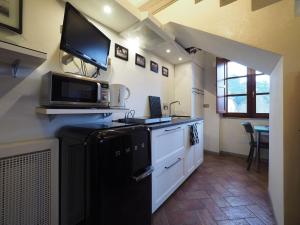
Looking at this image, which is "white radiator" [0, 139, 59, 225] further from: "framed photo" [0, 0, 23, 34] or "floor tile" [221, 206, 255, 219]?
"floor tile" [221, 206, 255, 219]

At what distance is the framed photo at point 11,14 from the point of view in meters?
0.96

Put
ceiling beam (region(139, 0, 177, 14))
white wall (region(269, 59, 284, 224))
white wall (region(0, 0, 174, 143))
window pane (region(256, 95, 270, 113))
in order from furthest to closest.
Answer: window pane (region(256, 95, 270, 113)), ceiling beam (region(139, 0, 177, 14)), white wall (region(269, 59, 284, 224)), white wall (region(0, 0, 174, 143))

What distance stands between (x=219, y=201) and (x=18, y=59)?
2468mm

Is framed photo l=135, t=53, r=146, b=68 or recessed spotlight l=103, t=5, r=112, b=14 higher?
recessed spotlight l=103, t=5, r=112, b=14

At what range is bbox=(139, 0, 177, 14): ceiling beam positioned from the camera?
7.03 ft

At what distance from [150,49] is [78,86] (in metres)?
1.58

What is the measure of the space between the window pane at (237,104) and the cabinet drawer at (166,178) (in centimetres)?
244

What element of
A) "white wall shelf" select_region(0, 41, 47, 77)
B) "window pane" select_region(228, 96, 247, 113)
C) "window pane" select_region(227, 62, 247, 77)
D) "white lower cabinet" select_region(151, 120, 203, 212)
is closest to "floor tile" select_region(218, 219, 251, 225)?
"white lower cabinet" select_region(151, 120, 203, 212)

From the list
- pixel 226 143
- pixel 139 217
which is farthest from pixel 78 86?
pixel 226 143

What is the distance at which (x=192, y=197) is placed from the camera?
198 cm

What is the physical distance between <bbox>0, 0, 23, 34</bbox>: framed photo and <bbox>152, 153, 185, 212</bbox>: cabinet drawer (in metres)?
1.67

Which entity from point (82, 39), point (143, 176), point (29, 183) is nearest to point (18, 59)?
point (82, 39)

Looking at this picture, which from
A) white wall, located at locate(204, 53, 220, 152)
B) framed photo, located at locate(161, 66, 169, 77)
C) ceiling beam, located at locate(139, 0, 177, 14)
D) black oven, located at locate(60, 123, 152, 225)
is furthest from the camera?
white wall, located at locate(204, 53, 220, 152)

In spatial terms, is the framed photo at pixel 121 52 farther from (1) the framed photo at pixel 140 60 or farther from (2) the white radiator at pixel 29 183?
(2) the white radiator at pixel 29 183
